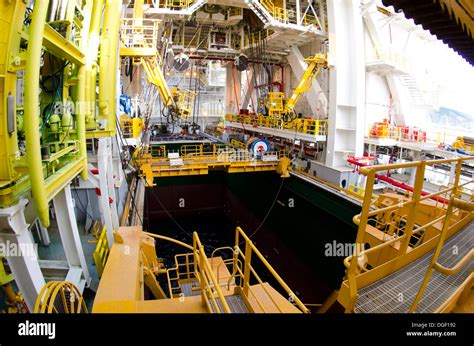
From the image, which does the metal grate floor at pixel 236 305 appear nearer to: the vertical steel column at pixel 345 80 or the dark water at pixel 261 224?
the dark water at pixel 261 224

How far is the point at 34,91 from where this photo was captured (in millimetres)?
2963

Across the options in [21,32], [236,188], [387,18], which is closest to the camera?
[21,32]

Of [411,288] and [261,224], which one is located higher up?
[411,288]

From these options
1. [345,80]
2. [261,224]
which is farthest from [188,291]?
[345,80]

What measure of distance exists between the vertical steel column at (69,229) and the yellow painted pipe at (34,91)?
173 centimetres

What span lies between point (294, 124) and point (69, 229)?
1145 cm

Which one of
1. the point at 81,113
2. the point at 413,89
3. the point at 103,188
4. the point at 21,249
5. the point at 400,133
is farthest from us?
the point at 413,89

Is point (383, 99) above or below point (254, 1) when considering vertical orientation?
below

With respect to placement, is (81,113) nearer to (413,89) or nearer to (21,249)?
(21,249)

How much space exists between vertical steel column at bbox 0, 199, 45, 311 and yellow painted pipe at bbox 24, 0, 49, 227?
355mm

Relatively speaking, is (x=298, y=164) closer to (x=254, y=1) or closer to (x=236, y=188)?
(x=236, y=188)

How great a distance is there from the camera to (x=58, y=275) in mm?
5078

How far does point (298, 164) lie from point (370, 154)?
3.66 metres
